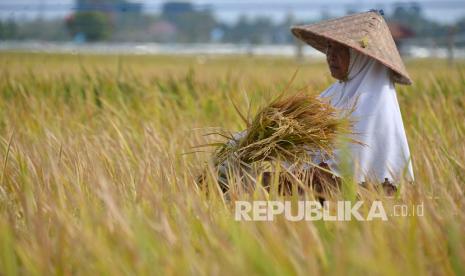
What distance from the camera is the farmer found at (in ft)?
8.58

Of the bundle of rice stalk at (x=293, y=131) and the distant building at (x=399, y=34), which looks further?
the distant building at (x=399, y=34)

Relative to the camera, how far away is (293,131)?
2584mm

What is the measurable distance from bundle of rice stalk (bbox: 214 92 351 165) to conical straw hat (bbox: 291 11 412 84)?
0.21 metres

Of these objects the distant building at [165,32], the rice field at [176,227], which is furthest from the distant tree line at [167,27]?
the rice field at [176,227]

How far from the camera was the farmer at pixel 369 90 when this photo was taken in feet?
8.58

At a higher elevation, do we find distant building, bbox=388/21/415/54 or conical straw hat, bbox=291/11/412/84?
conical straw hat, bbox=291/11/412/84

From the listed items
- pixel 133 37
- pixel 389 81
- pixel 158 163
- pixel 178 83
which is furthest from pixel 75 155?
pixel 133 37

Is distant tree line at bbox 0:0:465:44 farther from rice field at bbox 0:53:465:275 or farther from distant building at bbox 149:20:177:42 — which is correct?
rice field at bbox 0:53:465:275

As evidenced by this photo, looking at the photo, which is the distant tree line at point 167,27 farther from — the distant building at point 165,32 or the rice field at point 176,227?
the rice field at point 176,227

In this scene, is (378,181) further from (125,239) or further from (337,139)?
(125,239)

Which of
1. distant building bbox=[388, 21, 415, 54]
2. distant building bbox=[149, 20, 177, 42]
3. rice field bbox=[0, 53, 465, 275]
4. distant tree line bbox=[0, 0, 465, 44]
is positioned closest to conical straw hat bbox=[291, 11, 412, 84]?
rice field bbox=[0, 53, 465, 275]

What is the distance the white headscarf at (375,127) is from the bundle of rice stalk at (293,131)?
6 cm

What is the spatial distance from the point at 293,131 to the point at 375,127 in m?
0.27

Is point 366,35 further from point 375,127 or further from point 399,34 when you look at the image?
point 399,34
